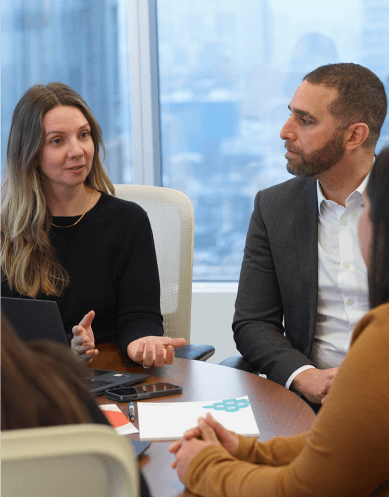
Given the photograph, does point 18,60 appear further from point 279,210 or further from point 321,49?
point 279,210

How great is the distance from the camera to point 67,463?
44cm

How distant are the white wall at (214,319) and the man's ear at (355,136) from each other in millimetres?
1472

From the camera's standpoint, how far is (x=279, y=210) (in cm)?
205

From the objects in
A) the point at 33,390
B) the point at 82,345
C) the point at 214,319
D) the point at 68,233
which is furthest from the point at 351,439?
the point at 214,319

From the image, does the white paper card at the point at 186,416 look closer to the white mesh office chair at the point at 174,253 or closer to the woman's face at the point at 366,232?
the woman's face at the point at 366,232

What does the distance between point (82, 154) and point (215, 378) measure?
3.12 ft

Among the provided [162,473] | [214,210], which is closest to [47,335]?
[162,473]

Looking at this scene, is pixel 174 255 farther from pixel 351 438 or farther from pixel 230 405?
pixel 351 438

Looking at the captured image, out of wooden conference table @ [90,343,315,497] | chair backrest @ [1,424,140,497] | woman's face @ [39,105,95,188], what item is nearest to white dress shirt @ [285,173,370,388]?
wooden conference table @ [90,343,315,497]

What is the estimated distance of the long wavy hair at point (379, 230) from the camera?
890 millimetres

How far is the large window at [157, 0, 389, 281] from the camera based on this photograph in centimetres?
320

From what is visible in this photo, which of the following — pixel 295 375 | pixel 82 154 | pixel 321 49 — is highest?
pixel 321 49

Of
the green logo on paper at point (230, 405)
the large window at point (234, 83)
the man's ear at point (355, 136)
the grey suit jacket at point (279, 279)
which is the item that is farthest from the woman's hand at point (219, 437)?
the large window at point (234, 83)

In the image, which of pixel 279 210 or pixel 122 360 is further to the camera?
pixel 279 210
